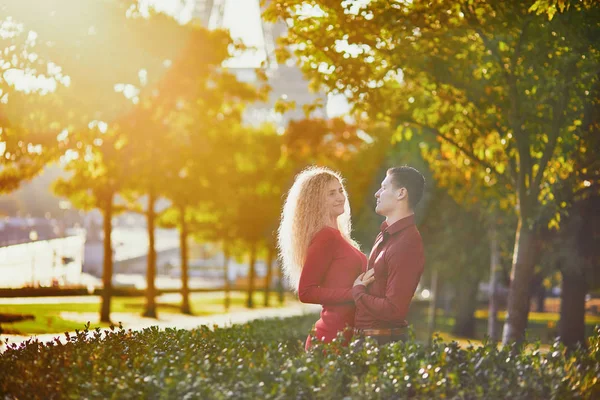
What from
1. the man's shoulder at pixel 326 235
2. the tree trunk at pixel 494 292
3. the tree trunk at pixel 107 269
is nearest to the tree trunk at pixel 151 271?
the tree trunk at pixel 107 269

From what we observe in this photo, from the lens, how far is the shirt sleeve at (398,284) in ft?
20.3

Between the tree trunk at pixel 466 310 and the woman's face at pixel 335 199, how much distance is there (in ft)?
98.0

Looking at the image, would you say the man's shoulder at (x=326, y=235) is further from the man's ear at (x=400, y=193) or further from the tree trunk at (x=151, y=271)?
the tree trunk at (x=151, y=271)

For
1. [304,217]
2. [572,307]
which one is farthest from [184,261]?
[304,217]

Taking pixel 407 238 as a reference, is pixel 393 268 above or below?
below

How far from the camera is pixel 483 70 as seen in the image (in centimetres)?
1384

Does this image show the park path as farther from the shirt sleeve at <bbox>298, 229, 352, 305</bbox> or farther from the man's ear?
the man's ear

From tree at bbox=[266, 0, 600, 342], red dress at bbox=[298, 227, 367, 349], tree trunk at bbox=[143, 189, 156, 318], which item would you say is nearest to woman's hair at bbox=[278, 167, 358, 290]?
red dress at bbox=[298, 227, 367, 349]

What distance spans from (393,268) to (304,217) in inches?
35.9

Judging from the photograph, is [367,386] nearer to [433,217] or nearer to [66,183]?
[66,183]

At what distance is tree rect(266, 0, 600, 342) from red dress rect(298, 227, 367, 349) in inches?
207

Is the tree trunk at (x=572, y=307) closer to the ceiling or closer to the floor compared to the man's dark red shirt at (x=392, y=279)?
closer to the floor

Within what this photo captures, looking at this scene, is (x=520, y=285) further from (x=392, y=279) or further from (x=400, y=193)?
(x=392, y=279)

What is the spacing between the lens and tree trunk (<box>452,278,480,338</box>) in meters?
36.1
